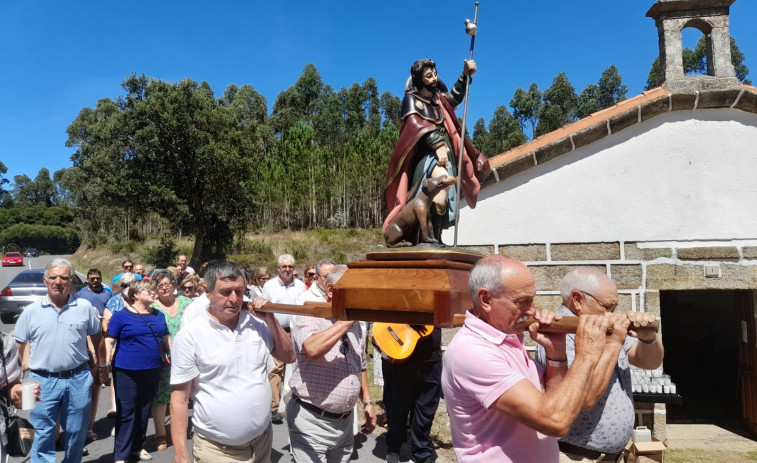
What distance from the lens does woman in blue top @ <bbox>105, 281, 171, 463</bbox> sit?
513 cm

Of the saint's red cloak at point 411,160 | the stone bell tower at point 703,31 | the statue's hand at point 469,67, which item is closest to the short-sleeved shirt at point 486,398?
the saint's red cloak at point 411,160

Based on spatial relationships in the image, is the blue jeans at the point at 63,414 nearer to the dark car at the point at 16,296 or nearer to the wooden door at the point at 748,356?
the wooden door at the point at 748,356

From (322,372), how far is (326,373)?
26 millimetres

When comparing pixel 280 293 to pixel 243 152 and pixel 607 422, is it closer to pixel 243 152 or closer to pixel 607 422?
pixel 607 422

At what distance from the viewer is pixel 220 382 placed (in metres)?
3.10

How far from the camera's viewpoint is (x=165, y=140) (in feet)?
87.2

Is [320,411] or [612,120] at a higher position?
[612,120]

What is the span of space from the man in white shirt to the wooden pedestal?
750 mm

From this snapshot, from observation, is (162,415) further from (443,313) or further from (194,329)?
(443,313)

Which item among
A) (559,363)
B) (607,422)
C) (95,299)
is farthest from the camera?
(95,299)

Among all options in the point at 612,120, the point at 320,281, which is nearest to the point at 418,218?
the point at 320,281

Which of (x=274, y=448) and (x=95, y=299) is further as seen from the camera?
(x=95, y=299)

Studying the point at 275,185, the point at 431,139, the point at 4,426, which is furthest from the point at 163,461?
the point at 275,185

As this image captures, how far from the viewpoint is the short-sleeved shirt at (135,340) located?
17.0 feet
